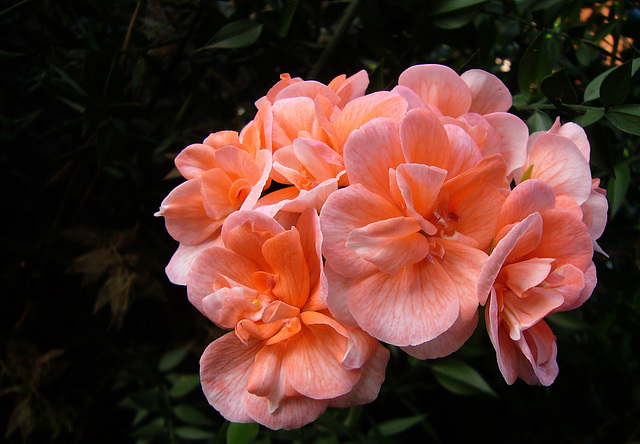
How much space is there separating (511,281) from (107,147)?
0.58m

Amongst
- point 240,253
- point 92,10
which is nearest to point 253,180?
point 240,253

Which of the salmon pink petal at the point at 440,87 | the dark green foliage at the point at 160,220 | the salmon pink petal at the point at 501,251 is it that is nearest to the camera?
the salmon pink petal at the point at 501,251

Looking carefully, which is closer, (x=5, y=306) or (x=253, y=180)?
(x=253, y=180)

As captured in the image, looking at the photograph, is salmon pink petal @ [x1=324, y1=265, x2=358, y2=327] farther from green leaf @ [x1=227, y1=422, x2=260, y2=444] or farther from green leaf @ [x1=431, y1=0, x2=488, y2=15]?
green leaf @ [x1=431, y1=0, x2=488, y2=15]

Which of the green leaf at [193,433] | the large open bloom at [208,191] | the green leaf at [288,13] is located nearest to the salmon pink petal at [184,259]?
the large open bloom at [208,191]

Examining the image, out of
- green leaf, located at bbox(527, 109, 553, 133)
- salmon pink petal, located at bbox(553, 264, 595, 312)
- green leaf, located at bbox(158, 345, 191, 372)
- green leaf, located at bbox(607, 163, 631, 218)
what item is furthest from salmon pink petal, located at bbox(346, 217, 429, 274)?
green leaf, located at bbox(158, 345, 191, 372)

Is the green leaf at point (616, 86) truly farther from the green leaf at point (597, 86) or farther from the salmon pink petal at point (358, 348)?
the salmon pink petal at point (358, 348)

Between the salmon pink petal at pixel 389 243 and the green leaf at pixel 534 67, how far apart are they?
290 millimetres

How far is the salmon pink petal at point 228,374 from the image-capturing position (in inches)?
13.8

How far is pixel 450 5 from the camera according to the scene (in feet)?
1.82

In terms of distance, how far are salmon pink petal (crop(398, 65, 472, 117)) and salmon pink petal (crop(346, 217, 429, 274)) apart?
0.15 m

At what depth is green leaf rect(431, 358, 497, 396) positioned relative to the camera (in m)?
0.65

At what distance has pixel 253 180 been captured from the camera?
385mm

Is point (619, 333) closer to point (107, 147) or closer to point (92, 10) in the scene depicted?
point (107, 147)
